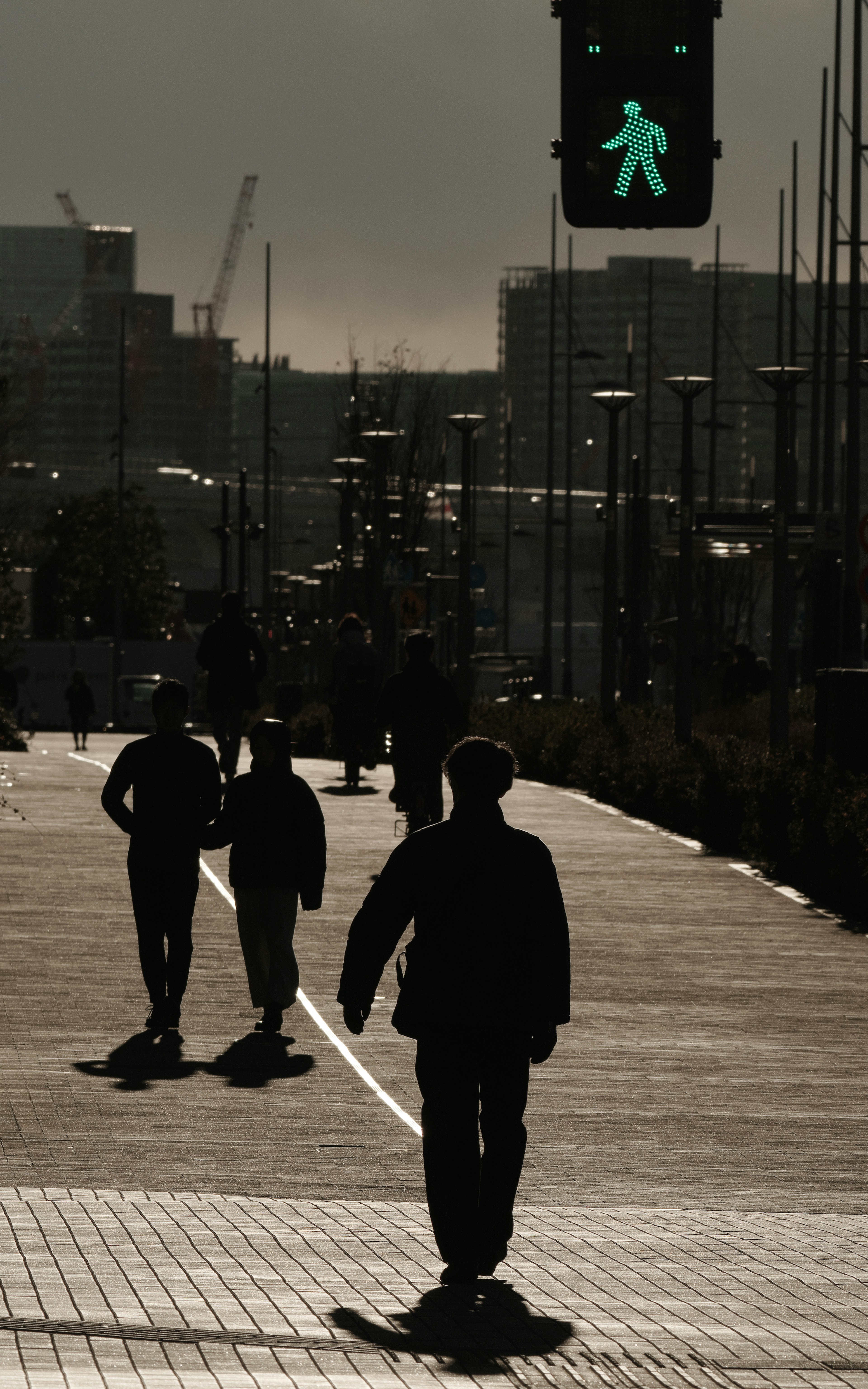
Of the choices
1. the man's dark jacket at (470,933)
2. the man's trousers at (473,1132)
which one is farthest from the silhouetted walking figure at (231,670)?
the man's trousers at (473,1132)

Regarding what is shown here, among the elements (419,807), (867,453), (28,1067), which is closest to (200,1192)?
(28,1067)

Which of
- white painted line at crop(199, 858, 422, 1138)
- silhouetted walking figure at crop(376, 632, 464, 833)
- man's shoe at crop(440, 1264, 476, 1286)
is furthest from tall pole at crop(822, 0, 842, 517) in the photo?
man's shoe at crop(440, 1264, 476, 1286)

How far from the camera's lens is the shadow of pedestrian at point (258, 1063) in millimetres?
9938

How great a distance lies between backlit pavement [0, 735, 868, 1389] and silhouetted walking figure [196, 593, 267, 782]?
4624 mm

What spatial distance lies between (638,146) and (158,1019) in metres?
4.68

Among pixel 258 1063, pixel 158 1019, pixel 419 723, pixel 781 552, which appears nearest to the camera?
pixel 258 1063

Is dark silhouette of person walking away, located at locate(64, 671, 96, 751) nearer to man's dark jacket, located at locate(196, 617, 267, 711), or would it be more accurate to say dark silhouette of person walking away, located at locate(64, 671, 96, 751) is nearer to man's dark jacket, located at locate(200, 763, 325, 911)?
man's dark jacket, located at locate(196, 617, 267, 711)

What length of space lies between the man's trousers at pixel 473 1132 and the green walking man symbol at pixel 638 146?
9.96ft

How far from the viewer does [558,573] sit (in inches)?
6314

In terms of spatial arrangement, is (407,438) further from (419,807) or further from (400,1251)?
(400,1251)

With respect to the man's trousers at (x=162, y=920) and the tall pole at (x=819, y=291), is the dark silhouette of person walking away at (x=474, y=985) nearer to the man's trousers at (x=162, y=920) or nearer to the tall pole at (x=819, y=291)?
the man's trousers at (x=162, y=920)

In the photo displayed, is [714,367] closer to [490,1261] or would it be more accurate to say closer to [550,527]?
[550,527]

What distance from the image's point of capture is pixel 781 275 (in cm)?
5384

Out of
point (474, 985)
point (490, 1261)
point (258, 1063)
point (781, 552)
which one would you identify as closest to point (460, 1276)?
point (490, 1261)
